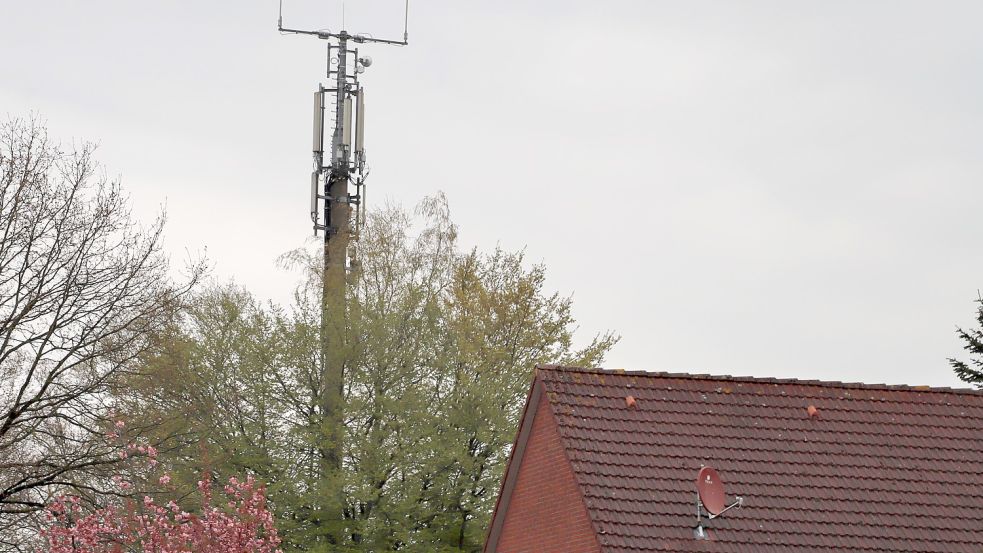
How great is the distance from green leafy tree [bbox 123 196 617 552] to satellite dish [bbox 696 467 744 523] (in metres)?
14.3

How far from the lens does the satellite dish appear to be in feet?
60.4

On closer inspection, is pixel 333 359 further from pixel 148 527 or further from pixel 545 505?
pixel 545 505

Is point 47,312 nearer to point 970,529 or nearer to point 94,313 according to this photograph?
point 94,313

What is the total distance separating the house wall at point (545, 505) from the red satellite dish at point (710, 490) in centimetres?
163

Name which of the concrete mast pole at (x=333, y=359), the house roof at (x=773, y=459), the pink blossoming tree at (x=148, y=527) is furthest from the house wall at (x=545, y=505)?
the concrete mast pole at (x=333, y=359)

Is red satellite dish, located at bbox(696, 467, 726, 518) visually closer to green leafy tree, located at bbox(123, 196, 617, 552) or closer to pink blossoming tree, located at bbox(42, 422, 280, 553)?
pink blossoming tree, located at bbox(42, 422, 280, 553)

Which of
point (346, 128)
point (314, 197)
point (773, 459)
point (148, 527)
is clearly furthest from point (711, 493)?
point (346, 128)

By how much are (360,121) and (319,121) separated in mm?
1356

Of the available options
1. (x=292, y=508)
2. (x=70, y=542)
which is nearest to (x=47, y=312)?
(x=70, y=542)

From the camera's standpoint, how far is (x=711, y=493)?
60.8ft

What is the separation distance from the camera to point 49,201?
22.8m

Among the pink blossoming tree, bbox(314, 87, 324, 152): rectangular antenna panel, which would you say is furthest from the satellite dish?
bbox(314, 87, 324, 152): rectangular antenna panel

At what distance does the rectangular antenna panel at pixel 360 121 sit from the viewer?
142 feet

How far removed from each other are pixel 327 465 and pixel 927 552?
16980mm
